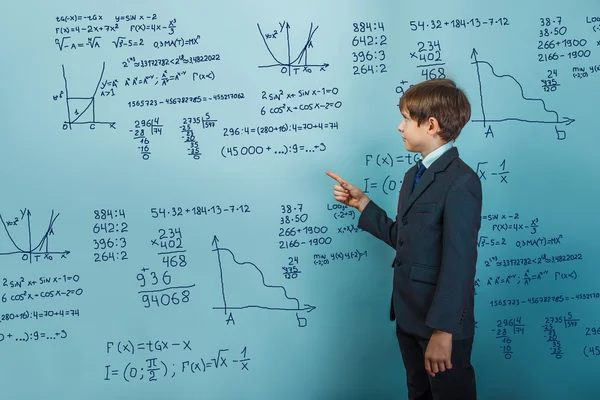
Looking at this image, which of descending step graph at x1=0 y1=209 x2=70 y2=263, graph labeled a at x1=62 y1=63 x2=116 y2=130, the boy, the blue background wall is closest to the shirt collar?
the boy

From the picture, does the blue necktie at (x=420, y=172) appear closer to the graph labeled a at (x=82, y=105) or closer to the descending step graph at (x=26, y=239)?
the graph labeled a at (x=82, y=105)

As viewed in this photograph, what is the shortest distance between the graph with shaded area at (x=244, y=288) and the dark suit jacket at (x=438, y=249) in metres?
0.46

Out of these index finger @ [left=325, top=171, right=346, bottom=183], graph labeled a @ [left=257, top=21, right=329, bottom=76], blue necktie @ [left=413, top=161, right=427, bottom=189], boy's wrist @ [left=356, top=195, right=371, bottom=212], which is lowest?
boy's wrist @ [left=356, top=195, right=371, bottom=212]

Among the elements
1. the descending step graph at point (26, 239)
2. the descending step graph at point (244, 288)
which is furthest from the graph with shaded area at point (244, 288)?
the descending step graph at point (26, 239)

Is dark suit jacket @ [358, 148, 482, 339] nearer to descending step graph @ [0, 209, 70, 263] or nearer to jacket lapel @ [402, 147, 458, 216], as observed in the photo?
jacket lapel @ [402, 147, 458, 216]

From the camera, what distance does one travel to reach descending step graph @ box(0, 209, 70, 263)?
190 cm

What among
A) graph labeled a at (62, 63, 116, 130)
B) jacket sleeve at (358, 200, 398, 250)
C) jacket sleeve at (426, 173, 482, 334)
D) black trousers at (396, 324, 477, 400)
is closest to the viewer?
jacket sleeve at (426, 173, 482, 334)

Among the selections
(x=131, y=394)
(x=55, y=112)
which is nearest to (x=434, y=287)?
(x=131, y=394)

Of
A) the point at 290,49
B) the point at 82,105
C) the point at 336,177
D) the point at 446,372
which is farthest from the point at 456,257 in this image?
the point at 82,105

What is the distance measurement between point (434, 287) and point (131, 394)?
1.10 metres

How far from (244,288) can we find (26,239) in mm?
729

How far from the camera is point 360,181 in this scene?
1.99 m

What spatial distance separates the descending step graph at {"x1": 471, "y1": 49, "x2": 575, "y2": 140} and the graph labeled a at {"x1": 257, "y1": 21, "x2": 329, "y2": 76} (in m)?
0.55
